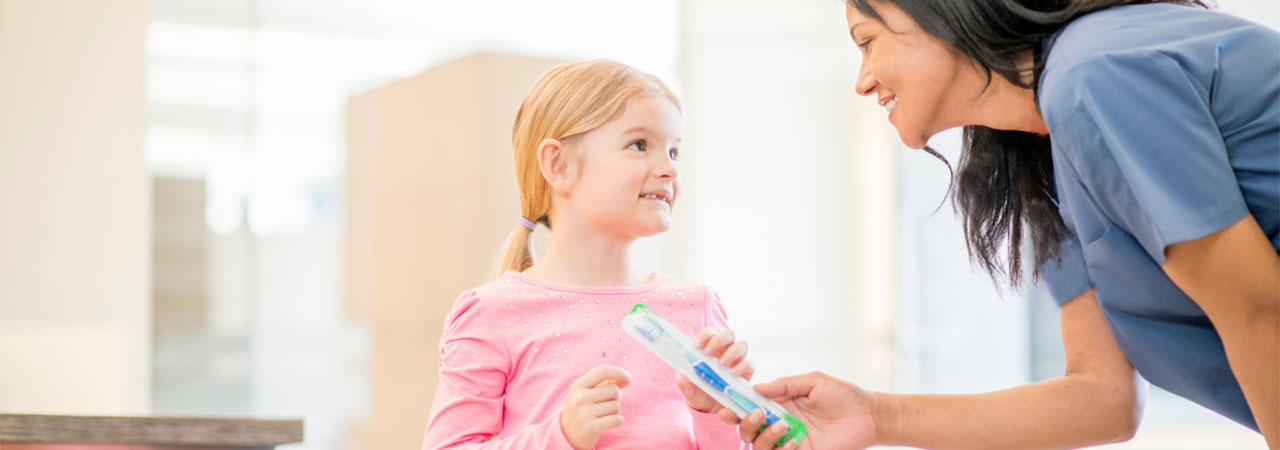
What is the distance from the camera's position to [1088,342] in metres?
1.30

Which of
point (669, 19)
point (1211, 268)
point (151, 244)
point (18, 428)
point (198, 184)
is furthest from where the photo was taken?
point (669, 19)

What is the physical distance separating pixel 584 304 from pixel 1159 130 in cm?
55

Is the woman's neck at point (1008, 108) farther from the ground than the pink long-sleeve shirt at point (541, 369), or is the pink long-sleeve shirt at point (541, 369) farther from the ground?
the woman's neck at point (1008, 108)

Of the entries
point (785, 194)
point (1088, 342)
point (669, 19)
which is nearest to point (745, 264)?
point (785, 194)

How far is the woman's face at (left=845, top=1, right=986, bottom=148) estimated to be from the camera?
1132mm

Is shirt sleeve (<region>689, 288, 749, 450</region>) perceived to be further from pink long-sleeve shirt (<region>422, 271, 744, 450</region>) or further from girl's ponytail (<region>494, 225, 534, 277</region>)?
girl's ponytail (<region>494, 225, 534, 277</region>)

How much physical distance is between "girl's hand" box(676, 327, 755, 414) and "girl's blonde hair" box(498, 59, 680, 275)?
28cm

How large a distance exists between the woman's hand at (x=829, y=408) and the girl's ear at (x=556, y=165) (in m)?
0.29

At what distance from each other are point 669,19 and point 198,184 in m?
1.40

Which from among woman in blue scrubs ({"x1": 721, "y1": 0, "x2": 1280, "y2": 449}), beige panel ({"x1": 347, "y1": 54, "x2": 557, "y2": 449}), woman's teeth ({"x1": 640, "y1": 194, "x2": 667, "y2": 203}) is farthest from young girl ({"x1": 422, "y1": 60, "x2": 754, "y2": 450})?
beige panel ({"x1": 347, "y1": 54, "x2": 557, "y2": 449})

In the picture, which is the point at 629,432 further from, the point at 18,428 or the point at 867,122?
the point at 867,122

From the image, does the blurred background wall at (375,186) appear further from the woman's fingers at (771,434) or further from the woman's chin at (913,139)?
the woman's fingers at (771,434)

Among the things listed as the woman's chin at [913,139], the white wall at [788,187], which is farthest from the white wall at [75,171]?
the woman's chin at [913,139]

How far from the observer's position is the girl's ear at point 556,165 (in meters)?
1.24
